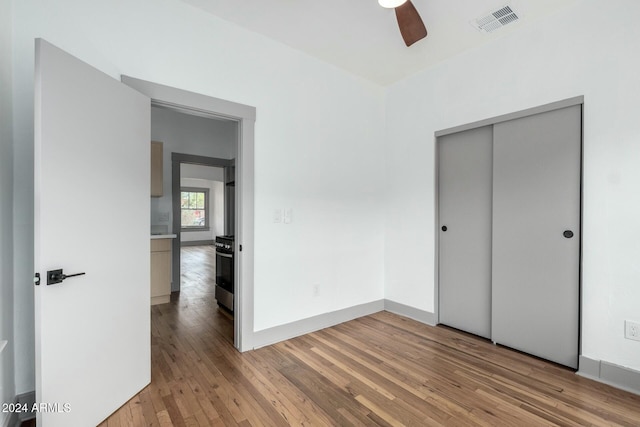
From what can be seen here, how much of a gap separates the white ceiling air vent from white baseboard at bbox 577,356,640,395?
9.14 feet

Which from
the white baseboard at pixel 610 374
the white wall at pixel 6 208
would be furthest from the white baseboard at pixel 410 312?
the white wall at pixel 6 208

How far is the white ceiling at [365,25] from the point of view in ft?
7.70

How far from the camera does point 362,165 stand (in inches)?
145

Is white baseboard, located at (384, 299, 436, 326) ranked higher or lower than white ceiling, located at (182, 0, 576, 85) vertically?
lower

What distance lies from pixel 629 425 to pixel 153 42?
3.99 m

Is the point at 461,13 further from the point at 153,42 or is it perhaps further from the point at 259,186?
the point at 153,42

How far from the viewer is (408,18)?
194 centimetres

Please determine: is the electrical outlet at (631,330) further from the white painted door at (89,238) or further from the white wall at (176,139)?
the white wall at (176,139)

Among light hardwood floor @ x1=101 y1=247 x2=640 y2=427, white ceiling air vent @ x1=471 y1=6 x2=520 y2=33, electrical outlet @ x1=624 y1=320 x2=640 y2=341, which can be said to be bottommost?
light hardwood floor @ x1=101 y1=247 x2=640 y2=427

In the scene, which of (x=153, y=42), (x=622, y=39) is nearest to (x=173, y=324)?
(x=153, y=42)

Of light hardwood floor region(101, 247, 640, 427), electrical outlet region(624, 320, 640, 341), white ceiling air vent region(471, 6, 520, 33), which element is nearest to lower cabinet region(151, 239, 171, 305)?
light hardwood floor region(101, 247, 640, 427)

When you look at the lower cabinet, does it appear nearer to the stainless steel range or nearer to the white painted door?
the stainless steel range

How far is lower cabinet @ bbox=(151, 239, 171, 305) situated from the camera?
4027mm

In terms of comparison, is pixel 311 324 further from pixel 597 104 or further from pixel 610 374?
pixel 597 104
